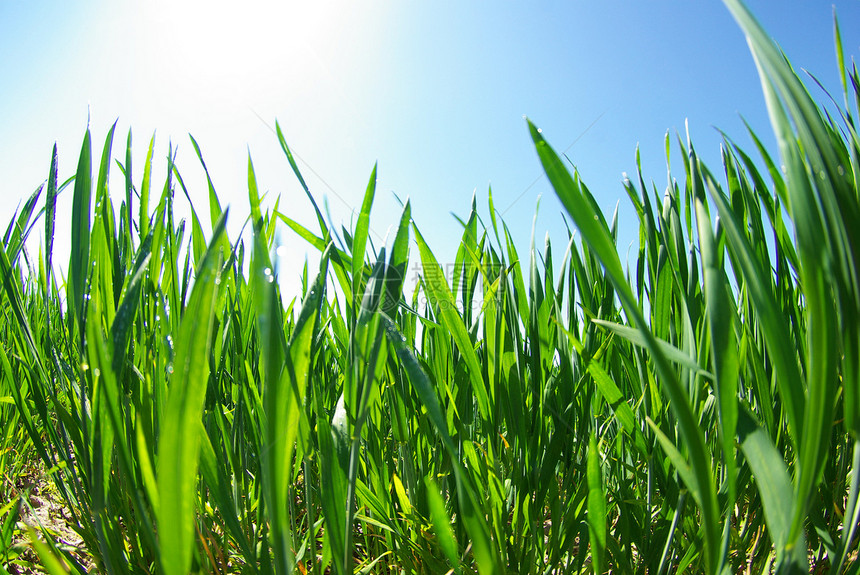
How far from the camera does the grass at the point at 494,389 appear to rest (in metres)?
0.22

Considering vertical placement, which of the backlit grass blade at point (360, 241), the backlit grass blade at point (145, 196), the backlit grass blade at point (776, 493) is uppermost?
the backlit grass blade at point (145, 196)

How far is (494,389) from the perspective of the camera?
0.51m

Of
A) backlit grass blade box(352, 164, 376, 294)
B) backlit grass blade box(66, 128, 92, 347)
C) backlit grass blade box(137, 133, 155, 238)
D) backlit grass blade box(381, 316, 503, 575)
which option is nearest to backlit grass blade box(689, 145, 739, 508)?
backlit grass blade box(381, 316, 503, 575)

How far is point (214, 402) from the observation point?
61 centimetres

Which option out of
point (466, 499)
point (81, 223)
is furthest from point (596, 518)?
point (81, 223)

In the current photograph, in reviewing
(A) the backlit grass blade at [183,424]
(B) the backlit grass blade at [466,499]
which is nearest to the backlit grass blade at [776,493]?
(B) the backlit grass blade at [466,499]

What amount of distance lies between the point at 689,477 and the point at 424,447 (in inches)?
15.5

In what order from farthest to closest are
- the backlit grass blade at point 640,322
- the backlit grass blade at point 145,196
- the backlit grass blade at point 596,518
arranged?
1. the backlit grass blade at point 145,196
2. the backlit grass blade at point 596,518
3. the backlit grass blade at point 640,322

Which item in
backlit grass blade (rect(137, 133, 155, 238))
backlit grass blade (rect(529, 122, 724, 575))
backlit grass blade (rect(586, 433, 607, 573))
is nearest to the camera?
backlit grass blade (rect(529, 122, 724, 575))

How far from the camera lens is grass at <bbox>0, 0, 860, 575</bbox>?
0.71 feet

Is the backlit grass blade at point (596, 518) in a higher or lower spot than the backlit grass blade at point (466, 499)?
lower

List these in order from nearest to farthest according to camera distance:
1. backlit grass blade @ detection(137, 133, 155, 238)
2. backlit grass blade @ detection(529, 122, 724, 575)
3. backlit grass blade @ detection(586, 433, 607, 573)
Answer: backlit grass blade @ detection(529, 122, 724, 575) < backlit grass blade @ detection(586, 433, 607, 573) < backlit grass blade @ detection(137, 133, 155, 238)

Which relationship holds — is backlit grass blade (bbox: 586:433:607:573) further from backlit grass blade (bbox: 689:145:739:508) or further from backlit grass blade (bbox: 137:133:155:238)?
backlit grass blade (bbox: 137:133:155:238)

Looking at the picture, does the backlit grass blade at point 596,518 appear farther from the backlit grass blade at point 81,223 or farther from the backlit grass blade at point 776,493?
the backlit grass blade at point 81,223
